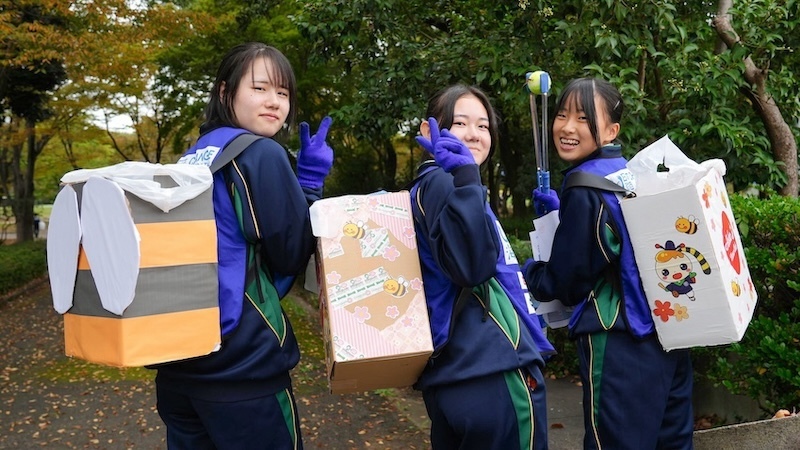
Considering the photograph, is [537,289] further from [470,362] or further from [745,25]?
[745,25]

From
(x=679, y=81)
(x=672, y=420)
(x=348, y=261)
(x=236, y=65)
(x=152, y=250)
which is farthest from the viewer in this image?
(x=679, y=81)

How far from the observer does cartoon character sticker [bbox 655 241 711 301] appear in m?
2.20

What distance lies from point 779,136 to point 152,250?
449 centimetres

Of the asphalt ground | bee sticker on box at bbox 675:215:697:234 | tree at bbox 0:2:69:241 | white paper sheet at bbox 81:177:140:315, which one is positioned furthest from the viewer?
tree at bbox 0:2:69:241

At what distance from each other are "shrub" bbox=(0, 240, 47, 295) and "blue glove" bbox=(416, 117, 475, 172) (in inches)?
535

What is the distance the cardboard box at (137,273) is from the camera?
1.79 meters

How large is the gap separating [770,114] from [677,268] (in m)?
3.07

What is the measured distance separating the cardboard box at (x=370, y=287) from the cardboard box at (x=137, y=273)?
0.35 meters

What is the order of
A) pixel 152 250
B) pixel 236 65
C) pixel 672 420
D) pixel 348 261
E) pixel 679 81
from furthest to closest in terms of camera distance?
1. pixel 679 81
2. pixel 672 420
3. pixel 236 65
4. pixel 348 261
5. pixel 152 250

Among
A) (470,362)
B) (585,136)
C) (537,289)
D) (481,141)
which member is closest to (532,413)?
(470,362)

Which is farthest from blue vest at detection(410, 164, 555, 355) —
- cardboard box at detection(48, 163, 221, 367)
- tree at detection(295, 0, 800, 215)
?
tree at detection(295, 0, 800, 215)

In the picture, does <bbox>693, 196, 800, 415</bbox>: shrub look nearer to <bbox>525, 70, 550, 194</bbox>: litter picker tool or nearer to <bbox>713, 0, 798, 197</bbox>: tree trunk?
<bbox>525, 70, 550, 194</bbox>: litter picker tool

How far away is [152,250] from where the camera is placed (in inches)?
71.2

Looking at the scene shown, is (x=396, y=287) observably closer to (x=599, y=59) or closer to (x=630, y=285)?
(x=630, y=285)
